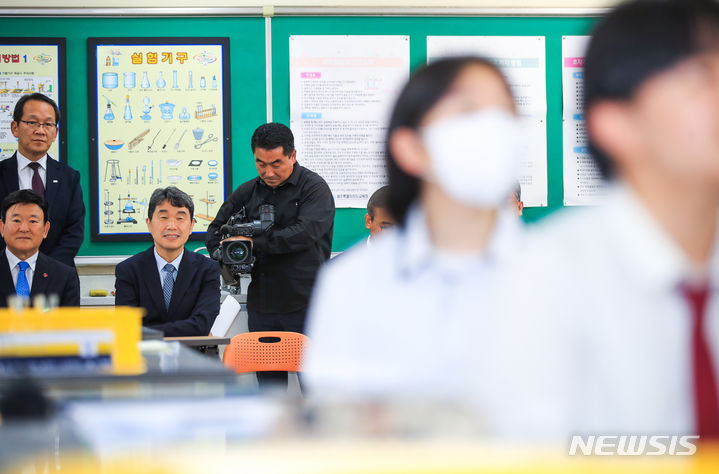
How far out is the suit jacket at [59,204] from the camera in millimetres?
3330

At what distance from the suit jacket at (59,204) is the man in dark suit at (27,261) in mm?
483

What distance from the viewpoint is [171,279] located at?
2936 millimetres

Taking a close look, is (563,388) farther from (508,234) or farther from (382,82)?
(382,82)

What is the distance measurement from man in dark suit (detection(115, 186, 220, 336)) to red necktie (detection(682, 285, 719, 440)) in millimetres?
2252

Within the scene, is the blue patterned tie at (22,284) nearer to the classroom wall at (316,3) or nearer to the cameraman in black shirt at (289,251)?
the cameraman in black shirt at (289,251)

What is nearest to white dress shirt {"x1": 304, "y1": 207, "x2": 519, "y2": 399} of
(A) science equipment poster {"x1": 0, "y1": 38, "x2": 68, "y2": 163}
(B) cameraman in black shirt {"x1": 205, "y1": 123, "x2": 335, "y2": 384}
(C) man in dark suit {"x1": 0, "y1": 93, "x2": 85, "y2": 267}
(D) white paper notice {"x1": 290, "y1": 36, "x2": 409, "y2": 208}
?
(B) cameraman in black shirt {"x1": 205, "y1": 123, "x2": 335, "y2": 384}

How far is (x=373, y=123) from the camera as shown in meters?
4.14

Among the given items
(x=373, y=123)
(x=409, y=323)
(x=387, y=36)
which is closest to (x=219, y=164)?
(x=373, y=123)

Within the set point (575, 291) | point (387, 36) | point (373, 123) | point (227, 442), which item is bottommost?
point (227, 442)

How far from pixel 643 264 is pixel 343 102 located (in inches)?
137

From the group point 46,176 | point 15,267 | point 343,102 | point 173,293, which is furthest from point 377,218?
point 46,176

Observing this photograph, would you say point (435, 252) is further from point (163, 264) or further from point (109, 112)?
point (109, 112)

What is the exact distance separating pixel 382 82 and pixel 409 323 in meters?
3.33

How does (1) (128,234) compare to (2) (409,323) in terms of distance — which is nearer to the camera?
(2) (409,323)
